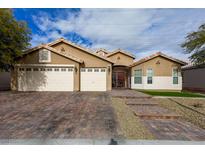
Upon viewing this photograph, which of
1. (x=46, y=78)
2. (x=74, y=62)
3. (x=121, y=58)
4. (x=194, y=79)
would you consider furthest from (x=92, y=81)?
(x=194, y=79)

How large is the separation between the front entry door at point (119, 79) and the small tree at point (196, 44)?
8.82 meters

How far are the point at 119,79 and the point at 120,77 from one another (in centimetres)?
33

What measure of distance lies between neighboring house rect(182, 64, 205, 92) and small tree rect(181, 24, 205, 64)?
1.40 metres

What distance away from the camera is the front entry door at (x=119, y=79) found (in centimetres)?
2284

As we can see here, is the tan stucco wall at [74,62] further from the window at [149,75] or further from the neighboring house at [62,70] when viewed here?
the window at [149,75]

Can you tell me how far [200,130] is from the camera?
5020 mm

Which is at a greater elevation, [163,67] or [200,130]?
[163,67]

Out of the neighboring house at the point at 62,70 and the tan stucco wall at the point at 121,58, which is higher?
the tan stucco wall at the point at 121,58

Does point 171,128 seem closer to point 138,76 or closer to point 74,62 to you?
point 74,62

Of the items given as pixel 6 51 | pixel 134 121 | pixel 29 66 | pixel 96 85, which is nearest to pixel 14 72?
pixel 29 66

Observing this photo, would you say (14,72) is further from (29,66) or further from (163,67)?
(163,67)

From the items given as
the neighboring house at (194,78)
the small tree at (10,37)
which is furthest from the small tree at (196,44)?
the small tree at (10,37)

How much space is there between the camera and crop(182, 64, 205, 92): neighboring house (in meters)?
19.5
